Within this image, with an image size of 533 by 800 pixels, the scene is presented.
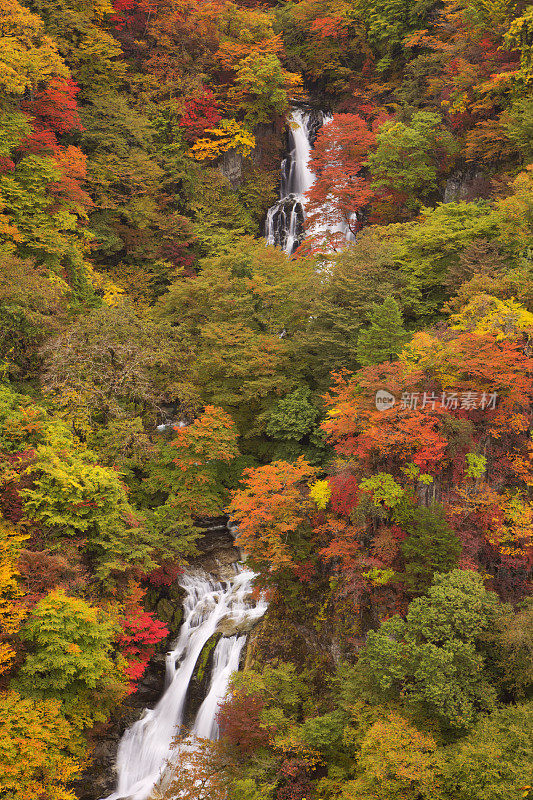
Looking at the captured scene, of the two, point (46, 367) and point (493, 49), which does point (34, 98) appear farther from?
point (493, 49)

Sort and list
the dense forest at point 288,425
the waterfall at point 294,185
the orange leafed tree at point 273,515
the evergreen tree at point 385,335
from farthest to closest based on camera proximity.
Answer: the waterfall at point 294,185
the evergreen tree at point 385,335
the orange leafed tree at point 273,515
the dense forest at point 288,425

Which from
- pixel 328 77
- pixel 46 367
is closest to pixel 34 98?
pixel 46 367

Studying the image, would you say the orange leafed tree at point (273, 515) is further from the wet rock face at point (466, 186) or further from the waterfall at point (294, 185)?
the waterfall at point (294, 185)

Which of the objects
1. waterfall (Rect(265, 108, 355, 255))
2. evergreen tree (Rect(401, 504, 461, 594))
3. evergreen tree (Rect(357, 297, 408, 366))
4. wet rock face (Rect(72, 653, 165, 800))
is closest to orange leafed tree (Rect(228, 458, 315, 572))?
evergreen tree (Rect(401, 504, 461, 594))

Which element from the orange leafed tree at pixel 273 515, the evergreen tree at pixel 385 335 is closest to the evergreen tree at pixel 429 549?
the orange leafed tree at pixel 273 515

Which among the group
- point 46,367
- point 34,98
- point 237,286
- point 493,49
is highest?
point 493,49
